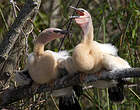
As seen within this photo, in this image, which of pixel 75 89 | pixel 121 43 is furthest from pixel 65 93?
pixel 121 43

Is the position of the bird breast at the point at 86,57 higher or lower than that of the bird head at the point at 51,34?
lower

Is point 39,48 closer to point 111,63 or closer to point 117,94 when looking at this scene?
point 111,63

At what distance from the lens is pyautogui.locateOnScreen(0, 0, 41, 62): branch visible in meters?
2.83

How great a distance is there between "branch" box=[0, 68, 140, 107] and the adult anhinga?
7 cm

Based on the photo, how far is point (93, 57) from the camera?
2.68 metres

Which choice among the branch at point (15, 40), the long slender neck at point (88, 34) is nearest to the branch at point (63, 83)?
the branch at point (15, 40)

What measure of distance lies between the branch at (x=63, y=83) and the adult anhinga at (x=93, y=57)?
0.07 meters

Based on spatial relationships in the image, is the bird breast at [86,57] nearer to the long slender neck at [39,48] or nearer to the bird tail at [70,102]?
the long slender neck at [39,48]

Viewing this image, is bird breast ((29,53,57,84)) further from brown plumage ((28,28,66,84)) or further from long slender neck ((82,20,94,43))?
long slender neck ((82,20,94,43))

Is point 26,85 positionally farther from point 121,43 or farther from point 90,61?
point 121,43

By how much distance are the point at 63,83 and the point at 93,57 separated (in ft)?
0.87

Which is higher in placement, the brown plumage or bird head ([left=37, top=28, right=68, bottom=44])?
bird head ([left=37, top=28, right=68, bottom=44])

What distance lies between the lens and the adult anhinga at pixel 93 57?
2621 millimetres

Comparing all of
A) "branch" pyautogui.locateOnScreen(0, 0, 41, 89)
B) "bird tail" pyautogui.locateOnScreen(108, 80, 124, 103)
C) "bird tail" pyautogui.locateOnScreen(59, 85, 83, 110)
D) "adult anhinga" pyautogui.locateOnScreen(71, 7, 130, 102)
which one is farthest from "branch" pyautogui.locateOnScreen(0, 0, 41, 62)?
"bird tail" pyautogui.locateOnScreen(108, 80, 124, 103)
